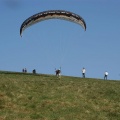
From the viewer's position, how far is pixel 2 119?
35.0m

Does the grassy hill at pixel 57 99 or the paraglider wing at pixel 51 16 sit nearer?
the grassy hill at pixel 57 99

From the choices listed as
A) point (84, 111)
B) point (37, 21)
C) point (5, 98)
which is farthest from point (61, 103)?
point (37, 21)

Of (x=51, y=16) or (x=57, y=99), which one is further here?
(x=51, y=16)

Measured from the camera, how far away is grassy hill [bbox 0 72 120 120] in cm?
3769

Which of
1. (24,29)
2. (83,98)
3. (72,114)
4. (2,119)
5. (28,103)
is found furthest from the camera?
(24,29)

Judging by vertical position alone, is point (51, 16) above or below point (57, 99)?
above

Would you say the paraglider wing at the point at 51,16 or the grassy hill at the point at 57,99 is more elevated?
the paraglider wing at the point at 51,16

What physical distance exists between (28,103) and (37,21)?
10.4m

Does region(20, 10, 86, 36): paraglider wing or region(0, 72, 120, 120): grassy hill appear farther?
region(20, 10, 86, 36): paraglider wing

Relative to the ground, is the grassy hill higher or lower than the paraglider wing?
lower

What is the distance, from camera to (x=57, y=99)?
41812mm

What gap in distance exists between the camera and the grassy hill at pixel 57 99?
37.7 m

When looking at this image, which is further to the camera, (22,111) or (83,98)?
(83,98)

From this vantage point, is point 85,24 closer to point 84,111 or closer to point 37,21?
point 37,21
